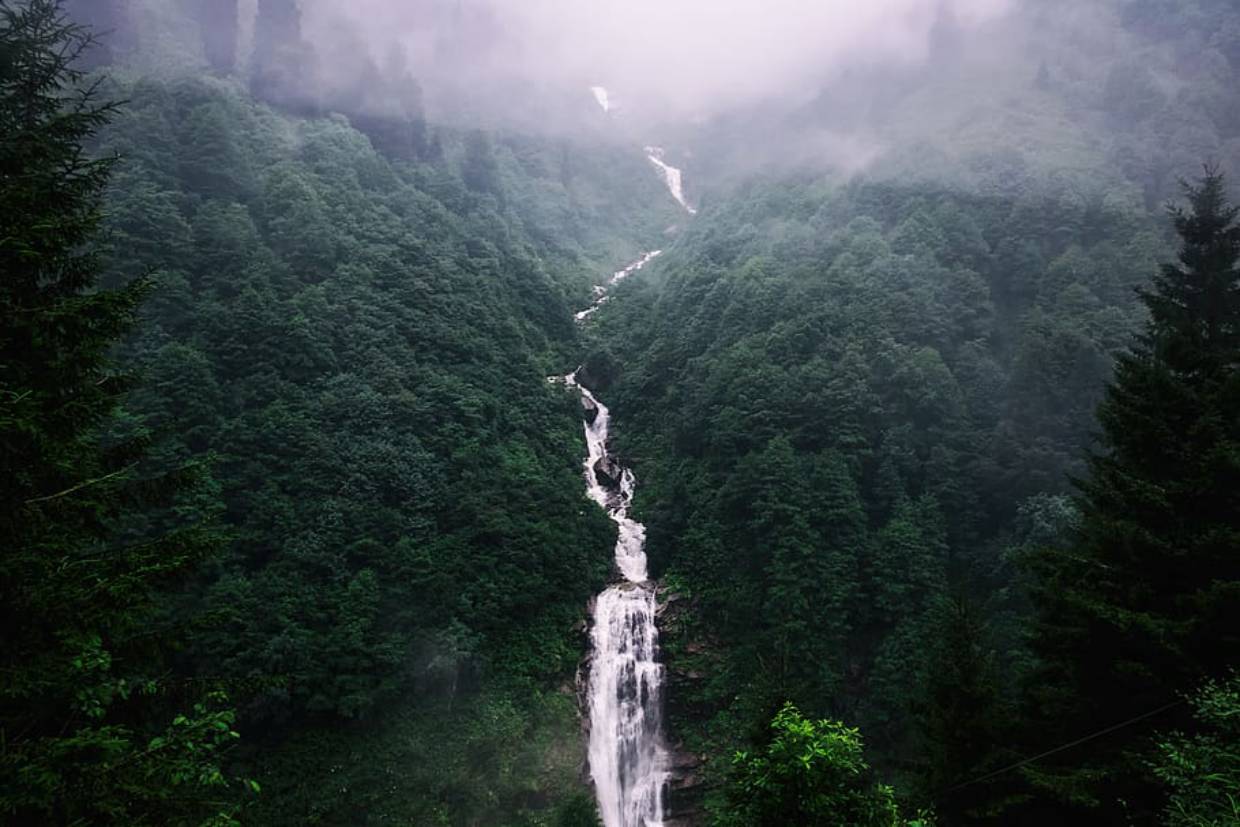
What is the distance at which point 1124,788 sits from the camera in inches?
462

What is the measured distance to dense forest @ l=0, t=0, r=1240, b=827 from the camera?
8062 mm

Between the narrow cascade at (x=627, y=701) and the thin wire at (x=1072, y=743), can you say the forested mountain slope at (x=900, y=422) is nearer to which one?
the thin wire at (x=1072, y=743)

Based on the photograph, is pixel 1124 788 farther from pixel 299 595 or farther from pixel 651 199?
pixel 651 199

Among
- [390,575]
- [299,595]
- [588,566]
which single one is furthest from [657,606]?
[299,595]

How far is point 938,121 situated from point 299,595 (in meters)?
86.1

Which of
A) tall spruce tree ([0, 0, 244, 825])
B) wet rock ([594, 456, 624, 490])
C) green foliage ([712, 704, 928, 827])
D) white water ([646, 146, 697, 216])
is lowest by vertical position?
green foliage ([712, 704, 928, 827])

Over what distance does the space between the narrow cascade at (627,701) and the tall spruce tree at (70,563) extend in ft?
95.9

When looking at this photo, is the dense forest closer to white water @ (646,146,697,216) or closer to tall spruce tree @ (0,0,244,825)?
tall spruce tree @ (0,0,244,825)

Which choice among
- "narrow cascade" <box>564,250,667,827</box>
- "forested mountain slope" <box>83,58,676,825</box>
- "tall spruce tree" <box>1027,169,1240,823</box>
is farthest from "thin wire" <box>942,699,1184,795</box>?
"narrow cascade" <box>564,250,667,827</box>

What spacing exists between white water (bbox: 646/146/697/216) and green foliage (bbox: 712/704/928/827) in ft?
374

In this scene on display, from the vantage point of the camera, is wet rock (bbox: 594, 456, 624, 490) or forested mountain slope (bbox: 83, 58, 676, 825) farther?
wet rock (bbox: 594, 456, 624, 490)

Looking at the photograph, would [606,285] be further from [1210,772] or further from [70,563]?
[70,563]

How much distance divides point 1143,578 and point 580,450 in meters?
39.1

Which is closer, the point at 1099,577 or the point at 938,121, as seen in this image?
the point at 1099,577
